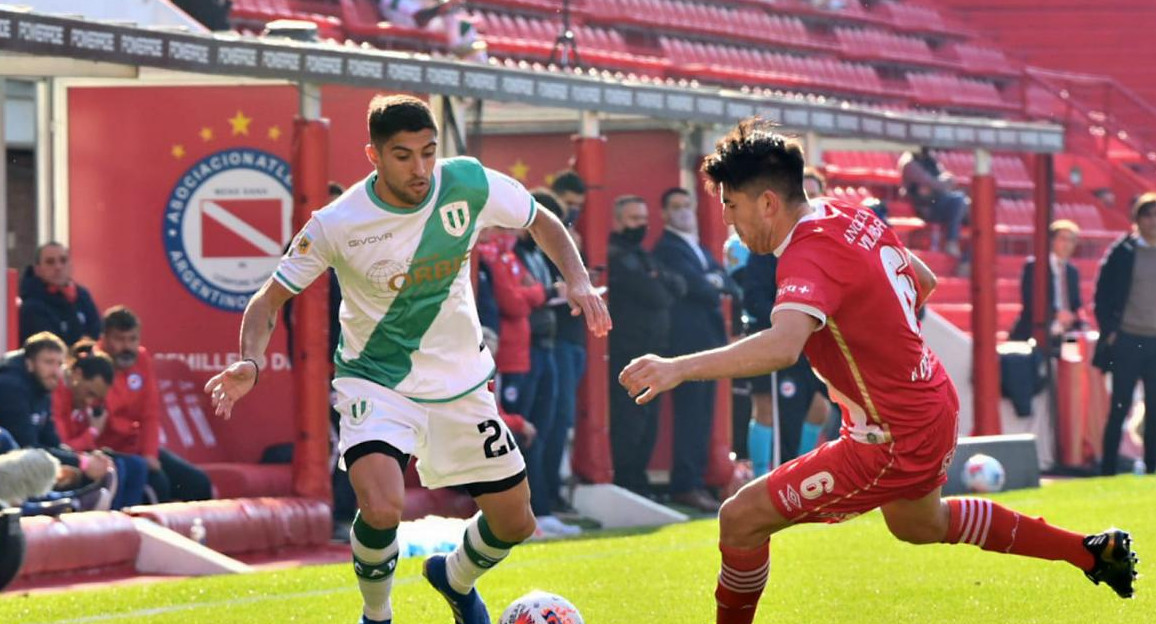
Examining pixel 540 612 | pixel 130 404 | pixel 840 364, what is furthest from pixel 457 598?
pixel 130 404

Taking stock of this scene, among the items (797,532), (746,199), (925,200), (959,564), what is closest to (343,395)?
(746,199)

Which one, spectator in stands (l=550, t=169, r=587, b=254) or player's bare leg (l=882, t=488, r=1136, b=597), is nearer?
player's bare leg (l=882, t=488, r=1136, b=597)

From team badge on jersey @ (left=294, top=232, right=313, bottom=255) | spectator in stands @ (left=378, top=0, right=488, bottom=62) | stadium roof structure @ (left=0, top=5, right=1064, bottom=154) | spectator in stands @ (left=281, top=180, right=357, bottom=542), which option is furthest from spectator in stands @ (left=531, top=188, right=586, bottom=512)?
spectator in stands @ (left=378, top=0, right=488, bottom=62)

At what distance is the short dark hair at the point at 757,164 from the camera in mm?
6016

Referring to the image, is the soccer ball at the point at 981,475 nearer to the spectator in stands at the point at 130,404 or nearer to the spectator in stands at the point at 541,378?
the spectator in stands at the point at 541,378

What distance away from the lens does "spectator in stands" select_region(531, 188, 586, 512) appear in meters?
12.5

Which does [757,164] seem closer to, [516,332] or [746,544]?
[746,544]

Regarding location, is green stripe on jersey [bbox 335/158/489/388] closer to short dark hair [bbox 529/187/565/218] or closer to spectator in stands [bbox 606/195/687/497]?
short dark hair [bbox 529/187/565/218]

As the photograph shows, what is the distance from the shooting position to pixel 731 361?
555 cm

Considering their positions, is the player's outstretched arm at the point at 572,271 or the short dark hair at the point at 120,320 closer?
the player's outstretched arm at the point at 572,271

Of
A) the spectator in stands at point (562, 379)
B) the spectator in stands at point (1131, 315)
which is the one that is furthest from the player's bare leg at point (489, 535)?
the spectator in stands at point (1131, 315)

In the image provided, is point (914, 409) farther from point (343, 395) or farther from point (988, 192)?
point (988, 192)

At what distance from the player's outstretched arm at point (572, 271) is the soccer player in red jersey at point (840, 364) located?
705 millimetres

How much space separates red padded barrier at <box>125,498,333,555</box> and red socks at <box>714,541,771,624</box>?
4.97 m
